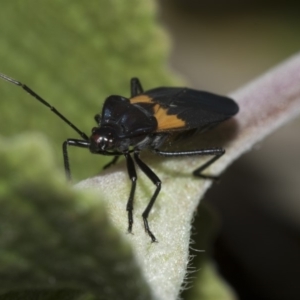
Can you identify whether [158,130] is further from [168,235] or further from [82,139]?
[168,235]

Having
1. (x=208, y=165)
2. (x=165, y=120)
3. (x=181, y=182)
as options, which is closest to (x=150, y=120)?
(x=165, y=120)

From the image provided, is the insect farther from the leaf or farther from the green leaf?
the green leaf

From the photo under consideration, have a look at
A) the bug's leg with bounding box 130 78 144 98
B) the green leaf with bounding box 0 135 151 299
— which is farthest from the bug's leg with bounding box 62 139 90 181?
the green leaf with bounding box 0 135 151 299

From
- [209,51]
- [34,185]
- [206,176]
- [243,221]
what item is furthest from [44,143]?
[209,51]

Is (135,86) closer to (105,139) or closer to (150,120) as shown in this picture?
(150,120)

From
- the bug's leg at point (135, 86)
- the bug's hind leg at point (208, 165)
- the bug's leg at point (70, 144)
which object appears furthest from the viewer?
the bug's leg at point (135, 86)

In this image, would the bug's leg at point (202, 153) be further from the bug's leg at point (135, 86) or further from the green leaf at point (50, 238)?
the green leaf at point (50, 238)

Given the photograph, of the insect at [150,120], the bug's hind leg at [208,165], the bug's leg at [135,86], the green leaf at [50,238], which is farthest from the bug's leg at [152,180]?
the bug's leg at [135,86]

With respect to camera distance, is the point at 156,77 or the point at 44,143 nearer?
the point at 44,143

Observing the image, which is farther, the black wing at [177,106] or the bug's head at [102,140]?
the black wing at [177,106]
